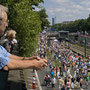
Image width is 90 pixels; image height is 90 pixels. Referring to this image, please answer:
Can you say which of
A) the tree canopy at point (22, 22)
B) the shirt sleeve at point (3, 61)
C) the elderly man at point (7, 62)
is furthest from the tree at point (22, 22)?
the shirt sleeve at point (3, 61)

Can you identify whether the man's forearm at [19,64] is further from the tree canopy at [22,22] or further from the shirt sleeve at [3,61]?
the tree canopy at [22,22]

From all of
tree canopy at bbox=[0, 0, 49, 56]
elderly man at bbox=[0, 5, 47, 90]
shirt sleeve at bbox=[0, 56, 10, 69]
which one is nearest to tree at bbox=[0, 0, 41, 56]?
tree canopy at bbox=[0, 0, 49, 56]

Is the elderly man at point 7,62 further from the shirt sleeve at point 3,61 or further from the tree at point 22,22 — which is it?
the tree at point 22,22

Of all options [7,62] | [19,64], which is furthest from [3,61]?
[19,64]

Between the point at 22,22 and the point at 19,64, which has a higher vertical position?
the point at 22,22

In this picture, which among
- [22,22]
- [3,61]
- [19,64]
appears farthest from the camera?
[22,22]

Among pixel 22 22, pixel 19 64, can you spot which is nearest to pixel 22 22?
pixel 22 22

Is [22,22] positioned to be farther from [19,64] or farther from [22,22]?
[19,64]

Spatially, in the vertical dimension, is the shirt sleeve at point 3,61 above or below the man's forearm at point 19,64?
above

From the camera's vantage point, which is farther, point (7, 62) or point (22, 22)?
point (22, 22)

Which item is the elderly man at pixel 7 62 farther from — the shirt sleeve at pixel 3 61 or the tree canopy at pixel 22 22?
the tree canopy at pixel 22 22

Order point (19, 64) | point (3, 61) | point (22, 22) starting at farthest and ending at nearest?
point (22, 22), point (19, 64), point (3, 61)

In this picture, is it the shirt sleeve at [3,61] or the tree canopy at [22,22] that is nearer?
the shirt sleeve at [3,61]

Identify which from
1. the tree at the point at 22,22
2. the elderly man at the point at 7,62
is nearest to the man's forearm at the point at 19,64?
the elderly man at the point at 7,62
